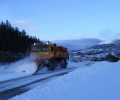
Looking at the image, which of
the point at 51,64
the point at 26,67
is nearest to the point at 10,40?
the point at 51,64

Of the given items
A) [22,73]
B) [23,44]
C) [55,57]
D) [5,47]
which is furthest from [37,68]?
[23,44]

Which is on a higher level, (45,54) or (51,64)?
(45,54)

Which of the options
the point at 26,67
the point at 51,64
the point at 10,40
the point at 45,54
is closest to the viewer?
the point at 26,67

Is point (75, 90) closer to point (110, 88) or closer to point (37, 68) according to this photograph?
point (110, 88)

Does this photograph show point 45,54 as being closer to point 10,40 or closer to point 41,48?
point 41,48

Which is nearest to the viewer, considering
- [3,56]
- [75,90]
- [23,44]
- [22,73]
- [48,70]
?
[75,90]

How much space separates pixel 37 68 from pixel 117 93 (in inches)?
728

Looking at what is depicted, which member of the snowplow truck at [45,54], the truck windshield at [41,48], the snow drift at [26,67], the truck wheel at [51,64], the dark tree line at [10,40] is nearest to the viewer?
the snow drift at [26,67]

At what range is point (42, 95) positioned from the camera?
1345cm

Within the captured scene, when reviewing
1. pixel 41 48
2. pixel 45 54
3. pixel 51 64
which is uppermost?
pixel 41 48

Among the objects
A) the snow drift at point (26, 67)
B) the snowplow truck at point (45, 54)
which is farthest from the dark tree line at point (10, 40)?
the snow drift at point (26, 67)

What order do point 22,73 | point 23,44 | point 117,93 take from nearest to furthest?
point 117,93
point 22,73
point 23,44

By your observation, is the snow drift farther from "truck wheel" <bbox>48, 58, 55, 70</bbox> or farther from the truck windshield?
"truck wheel" <bbox>48, 58, 55, 70</bbox>

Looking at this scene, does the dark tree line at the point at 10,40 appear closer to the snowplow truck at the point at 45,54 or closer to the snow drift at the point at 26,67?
the snowplow truck at the point at 45,54
